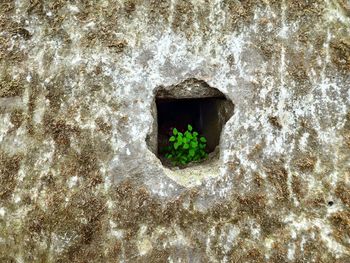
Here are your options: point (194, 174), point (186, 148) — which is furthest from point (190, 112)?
point (194, 174)

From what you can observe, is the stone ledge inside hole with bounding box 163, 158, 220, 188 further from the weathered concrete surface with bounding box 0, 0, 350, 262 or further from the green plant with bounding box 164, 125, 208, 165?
the green plant with bounding box 164, 125, 208, 165

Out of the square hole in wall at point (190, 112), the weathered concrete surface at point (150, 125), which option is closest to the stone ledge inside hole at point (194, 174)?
the weathered concrete surface at point (150, 125)

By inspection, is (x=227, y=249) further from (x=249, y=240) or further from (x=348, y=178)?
(x=348, y=178)

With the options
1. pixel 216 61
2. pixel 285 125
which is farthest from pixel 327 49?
pixel 216 61

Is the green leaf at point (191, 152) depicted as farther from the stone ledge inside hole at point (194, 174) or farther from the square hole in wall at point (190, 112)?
the stone ledge inside hole at point (194, 174)

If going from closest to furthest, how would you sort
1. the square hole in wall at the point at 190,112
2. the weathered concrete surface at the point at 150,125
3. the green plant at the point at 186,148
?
the weathered concrete surface at the point at 150,125, the square hole in wall at the point at 190,112, the green plant at the point at 186,148

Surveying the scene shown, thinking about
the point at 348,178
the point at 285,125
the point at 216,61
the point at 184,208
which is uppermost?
the point at 216,61
